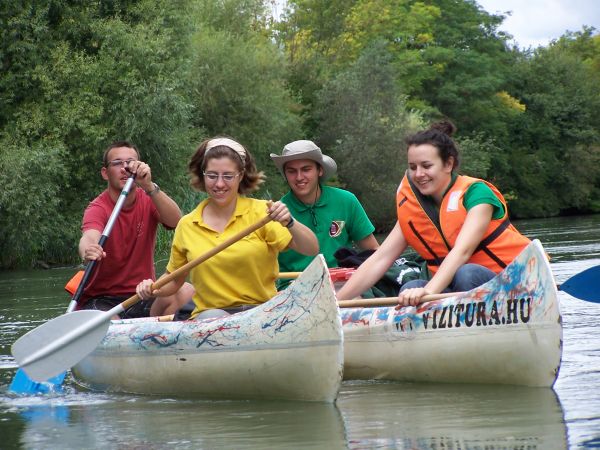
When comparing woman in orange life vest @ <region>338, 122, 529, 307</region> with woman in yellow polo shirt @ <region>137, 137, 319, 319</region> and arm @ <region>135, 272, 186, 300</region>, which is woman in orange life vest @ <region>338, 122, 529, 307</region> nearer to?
woman in yellow polo shirt @ <region>137, 137, 319, 319</region>

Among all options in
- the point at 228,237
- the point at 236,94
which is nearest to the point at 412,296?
the point at 228,237

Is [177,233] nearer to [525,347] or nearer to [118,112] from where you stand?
[525,347]

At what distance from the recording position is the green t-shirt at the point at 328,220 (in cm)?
612

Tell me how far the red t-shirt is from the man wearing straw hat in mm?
761

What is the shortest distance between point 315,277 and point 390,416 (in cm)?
62

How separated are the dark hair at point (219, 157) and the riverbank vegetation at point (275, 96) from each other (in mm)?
13027

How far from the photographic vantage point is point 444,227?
5145mm

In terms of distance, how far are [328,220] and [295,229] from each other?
4.46 feet

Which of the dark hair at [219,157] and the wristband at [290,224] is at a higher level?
the dark hair at [219,157]

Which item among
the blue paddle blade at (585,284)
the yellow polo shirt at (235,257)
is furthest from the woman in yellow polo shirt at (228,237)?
the blue paddle blade at (585,284)

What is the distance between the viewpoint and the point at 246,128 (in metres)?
26.1

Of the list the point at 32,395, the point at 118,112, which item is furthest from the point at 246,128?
the point at 32,395

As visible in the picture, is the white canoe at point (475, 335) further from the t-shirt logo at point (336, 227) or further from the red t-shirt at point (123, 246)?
the red t-shirt at point (123, 246)

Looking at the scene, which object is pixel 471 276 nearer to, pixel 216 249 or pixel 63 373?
pixel 216 249
